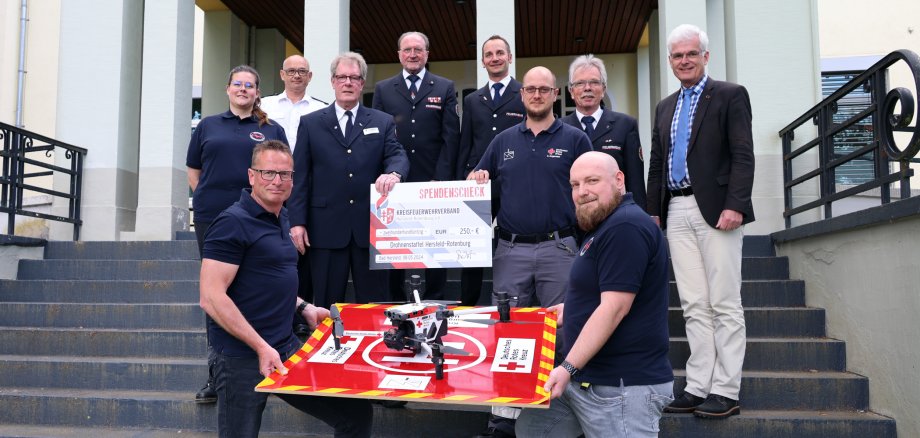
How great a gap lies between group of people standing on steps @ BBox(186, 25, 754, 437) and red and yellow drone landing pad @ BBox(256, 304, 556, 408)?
0.12 meters

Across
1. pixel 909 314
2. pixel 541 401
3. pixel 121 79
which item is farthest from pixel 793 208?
pixel 121 79

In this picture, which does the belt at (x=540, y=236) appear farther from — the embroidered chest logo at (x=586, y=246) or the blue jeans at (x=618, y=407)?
the blue jeans at (x=618, y=407)

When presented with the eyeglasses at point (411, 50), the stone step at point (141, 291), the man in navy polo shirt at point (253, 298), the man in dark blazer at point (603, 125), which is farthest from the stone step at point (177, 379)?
the eyeglasses at point (411, 50)

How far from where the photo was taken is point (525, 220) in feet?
12.4

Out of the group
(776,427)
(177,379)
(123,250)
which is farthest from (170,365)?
(776,427)

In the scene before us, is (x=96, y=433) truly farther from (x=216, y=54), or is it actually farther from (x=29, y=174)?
(x=216, y=54)

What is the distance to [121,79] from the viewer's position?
8055mm

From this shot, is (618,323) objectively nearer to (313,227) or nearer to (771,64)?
(313,227)

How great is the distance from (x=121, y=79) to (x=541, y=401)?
755 cm

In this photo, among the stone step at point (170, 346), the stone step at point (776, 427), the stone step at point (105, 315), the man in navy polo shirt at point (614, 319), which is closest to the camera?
the man in navy polo shirt at point (614, 319)

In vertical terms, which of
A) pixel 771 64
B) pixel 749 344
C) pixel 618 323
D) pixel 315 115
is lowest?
pixel 749 344

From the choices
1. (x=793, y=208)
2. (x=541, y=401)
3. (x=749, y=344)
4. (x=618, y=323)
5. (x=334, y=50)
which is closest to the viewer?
(x=541, y=401)

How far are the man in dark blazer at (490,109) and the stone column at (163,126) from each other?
4.55 m

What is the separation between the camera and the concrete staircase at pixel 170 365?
13.3 ft
